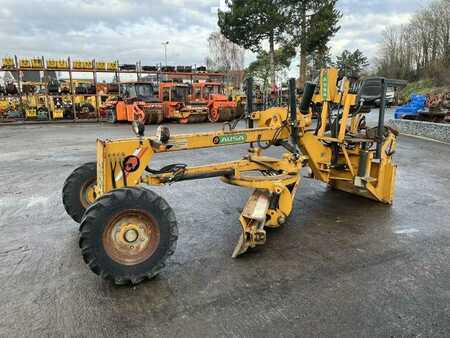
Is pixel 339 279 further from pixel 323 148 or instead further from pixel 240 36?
pixel 240 36

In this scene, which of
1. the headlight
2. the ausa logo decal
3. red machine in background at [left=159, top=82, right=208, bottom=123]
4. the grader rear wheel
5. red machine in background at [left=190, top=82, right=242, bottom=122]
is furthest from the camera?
red machine in background at [left=190, top=82, right=242, bottom=122]

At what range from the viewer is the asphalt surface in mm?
2916

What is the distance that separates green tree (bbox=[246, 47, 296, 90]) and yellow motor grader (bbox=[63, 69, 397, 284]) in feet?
79.4

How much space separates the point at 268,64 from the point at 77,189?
1314 inches

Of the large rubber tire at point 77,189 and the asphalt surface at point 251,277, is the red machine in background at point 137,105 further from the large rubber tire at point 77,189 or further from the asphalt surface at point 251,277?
the large rubber tire at point 77,189

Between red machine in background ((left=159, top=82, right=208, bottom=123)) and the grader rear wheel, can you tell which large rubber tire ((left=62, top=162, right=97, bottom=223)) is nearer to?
the grader rear wheel

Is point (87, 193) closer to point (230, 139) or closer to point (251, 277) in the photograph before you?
point (230, 139)

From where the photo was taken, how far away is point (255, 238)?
395 cm

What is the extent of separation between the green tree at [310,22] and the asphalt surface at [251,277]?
77.2ft

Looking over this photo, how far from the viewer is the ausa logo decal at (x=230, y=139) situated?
445 cm

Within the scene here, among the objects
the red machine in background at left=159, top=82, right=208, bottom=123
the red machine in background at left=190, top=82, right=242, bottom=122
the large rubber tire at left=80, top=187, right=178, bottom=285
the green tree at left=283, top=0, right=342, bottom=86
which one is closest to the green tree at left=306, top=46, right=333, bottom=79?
the green tree at left=283, top=0, right=342, bottom=86

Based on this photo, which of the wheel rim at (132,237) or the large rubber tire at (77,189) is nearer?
the wheel rim at (132,237)

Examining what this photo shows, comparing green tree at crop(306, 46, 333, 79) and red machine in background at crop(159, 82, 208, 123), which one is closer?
red machine in background at crop(159, 82, 208, 123)

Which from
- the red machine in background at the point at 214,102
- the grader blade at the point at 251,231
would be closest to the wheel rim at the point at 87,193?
the grader blade at the point at 251,231
